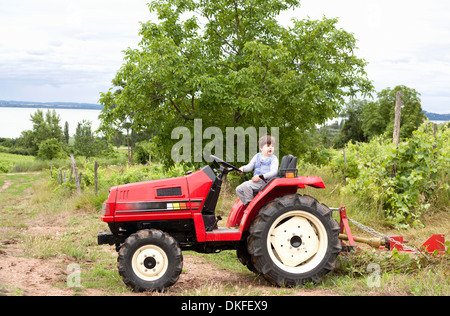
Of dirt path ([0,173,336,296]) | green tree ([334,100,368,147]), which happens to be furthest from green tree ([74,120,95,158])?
dirt path ([0,173,336,296])

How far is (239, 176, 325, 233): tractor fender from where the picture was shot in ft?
16.6

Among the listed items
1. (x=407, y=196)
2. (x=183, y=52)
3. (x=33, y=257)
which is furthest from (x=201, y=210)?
(x=183, y=52)

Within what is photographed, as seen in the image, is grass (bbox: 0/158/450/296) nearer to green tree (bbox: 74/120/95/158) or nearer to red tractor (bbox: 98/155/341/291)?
red tractor (bbox: 98/155/341/291)

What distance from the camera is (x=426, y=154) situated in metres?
8.75

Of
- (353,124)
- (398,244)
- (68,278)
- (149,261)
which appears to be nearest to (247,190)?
(149,261)

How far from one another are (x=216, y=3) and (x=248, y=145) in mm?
4639

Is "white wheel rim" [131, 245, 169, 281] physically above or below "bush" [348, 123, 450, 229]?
below

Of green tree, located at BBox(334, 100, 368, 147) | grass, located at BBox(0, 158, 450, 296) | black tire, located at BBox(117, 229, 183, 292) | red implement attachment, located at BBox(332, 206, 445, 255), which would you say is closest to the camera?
grass, located at BBox(0, 158, 450, 296)

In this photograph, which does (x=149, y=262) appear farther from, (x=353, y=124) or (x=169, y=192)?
(x=353, y=124)

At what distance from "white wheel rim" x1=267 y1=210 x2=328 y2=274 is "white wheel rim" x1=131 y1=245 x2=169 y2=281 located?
4.17ft

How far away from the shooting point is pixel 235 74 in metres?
11.9

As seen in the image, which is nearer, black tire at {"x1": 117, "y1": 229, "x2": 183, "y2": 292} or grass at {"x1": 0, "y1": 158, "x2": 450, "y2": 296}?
grass at {"x1": 0, "y1": 158, "x2": 450, "y2": 296}

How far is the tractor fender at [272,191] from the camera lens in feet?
16.6

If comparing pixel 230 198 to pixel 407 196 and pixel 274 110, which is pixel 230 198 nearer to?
pixel 274 110
